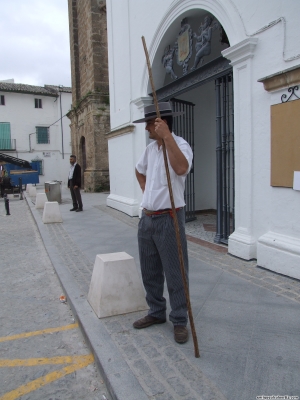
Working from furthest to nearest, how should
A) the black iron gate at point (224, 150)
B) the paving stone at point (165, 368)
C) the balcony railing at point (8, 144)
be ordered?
the balcony railing at point (8, 144), the black iron gate at point (224, 150), the paving stone at point (165, 368)

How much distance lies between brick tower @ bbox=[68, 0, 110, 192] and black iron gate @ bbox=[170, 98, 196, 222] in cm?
1016

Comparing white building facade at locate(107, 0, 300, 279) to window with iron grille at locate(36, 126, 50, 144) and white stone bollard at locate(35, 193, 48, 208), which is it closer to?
white stone bollard at locate(35, 193, 48, 208)

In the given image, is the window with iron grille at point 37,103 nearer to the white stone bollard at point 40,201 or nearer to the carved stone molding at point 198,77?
the white stone bollard at point 40,201

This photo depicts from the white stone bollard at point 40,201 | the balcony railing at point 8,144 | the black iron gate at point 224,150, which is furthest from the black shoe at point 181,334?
the balcony railing at point 8,144

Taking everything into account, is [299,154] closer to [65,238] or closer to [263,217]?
[263,217]

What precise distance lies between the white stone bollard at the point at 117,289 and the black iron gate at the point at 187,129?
182 inches

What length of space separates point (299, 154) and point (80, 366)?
3.15 m

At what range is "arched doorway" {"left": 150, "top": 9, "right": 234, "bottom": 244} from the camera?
5.59 meters

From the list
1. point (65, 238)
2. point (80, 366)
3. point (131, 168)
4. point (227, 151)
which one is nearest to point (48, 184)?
point (131, 168)

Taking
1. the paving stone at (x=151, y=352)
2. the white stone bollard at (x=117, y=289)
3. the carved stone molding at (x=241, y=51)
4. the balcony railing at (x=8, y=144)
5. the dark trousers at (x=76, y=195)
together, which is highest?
the balcony railing at (x=8, y=144)

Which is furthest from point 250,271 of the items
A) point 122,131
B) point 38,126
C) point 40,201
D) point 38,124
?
point 38,124

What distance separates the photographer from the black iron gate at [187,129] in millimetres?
7707

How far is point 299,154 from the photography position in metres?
3.93

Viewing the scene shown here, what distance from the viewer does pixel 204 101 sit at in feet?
29.3
